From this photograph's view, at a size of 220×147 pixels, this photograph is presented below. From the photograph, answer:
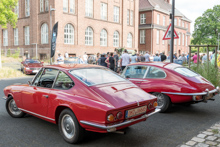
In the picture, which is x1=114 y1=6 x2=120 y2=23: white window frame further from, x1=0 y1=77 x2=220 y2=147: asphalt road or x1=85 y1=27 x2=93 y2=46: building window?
x1=0 y1=77 x2=220 y2=147: asphalt road

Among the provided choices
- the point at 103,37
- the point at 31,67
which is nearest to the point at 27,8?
the point at 103,37

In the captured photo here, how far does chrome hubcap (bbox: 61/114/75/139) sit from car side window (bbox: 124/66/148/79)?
341cm

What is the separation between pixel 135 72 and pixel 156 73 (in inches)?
30.8

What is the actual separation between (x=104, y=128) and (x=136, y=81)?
3.63 m

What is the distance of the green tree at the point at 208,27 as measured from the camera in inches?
2361

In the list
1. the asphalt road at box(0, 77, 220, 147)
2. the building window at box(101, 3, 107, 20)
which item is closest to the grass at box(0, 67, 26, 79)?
the asphalt road at box(0, 77, 220, 147)

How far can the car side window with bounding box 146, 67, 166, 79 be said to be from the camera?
6745 millimetres

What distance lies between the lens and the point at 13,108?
6008 mm

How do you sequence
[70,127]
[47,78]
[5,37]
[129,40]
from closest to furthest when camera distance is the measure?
[70,127] → [47,78] → [5,37] → [129,40]

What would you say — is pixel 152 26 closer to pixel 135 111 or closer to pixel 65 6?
pixel 65 6

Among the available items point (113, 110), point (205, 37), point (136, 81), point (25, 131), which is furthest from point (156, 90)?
point (205, 37)

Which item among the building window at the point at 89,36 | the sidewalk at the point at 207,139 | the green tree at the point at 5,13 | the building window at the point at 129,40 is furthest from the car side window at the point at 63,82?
the building window at the point at 129,40

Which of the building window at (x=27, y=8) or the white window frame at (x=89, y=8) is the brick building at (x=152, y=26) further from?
the building window at (x=27, y=8)

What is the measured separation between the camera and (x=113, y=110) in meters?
3.76
